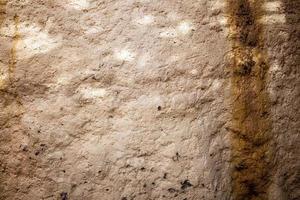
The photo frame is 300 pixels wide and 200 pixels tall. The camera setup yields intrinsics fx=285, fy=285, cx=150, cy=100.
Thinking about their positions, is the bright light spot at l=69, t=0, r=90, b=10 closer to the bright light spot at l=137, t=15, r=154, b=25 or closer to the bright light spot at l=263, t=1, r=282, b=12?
the bright light spot at l=137, t=15, r=154, b=25

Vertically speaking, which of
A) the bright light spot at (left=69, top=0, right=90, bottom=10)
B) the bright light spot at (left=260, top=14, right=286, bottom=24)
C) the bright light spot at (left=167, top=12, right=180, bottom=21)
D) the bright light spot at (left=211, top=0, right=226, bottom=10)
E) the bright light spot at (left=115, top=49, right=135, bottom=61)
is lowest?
the bright light spot at (left=115, top=49, right=135, bottom=61)

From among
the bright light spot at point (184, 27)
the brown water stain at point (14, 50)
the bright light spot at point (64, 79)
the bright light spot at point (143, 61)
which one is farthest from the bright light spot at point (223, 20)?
the brown water stain at point (14, 50)

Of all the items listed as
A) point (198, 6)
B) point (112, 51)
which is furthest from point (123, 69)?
Result: point (198, 6)

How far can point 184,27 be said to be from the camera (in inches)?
56.7

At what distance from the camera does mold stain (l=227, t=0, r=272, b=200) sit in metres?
1.28

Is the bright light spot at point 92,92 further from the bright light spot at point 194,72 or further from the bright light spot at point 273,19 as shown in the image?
the bright light spot at point 273,19

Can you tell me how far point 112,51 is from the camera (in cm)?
141

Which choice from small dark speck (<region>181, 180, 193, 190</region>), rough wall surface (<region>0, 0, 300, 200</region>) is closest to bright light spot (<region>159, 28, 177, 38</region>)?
rough wall surface (<region>0, 0, 300, 200</region>)

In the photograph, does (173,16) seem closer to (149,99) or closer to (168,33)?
(168,33)

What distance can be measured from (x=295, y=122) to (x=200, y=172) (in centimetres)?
50

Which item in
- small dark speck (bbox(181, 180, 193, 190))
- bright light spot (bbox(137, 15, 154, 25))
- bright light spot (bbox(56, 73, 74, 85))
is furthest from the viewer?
bright light spot (bbox(137, 15, 154, 25))

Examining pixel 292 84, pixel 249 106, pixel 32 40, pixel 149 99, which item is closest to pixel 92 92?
pixel 149 99

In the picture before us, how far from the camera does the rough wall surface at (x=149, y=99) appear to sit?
1.26 m

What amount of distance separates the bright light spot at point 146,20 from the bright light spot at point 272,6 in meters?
0.59
